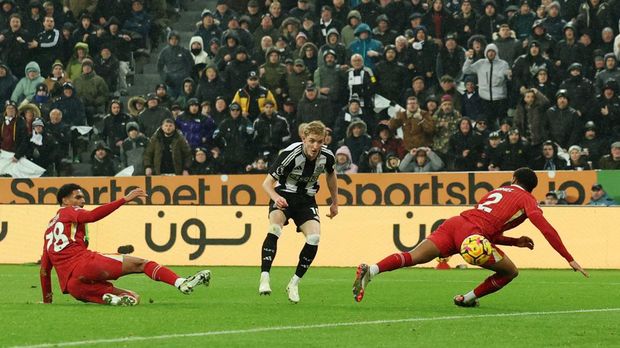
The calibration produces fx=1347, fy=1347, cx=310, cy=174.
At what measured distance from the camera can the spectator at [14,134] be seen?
27.2m

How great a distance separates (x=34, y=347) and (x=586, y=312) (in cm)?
569

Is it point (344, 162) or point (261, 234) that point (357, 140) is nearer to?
point (344, 162)

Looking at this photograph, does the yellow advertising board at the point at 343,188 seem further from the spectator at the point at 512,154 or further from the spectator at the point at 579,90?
the spectator at the point at 579,90

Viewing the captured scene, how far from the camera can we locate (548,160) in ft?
78.5

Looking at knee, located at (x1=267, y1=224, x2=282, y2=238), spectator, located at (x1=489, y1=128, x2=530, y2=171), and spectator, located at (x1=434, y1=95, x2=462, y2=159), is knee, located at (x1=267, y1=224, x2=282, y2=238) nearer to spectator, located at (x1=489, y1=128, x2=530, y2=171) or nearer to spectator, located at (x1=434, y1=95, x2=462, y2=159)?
spectator, located at (x1=489, y1=128, x2=530, y2=171)

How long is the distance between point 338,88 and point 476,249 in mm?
13947

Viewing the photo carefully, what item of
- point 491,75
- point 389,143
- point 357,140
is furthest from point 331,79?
point 491,75

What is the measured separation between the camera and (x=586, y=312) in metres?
12.9

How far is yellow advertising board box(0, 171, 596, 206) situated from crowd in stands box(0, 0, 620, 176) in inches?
26.7

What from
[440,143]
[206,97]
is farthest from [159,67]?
[440,143]

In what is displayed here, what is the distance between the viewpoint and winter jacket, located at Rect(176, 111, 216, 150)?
26.8 meters

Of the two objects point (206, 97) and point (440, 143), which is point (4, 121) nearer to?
point (206, 97)

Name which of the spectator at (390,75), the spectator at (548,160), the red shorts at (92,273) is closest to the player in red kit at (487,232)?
the red shorts at (92,273)

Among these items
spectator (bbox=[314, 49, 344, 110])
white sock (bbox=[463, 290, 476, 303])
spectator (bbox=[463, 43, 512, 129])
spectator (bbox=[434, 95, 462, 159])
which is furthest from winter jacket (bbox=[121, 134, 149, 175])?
white sock (bbox=[463, 290, 476, 303])
